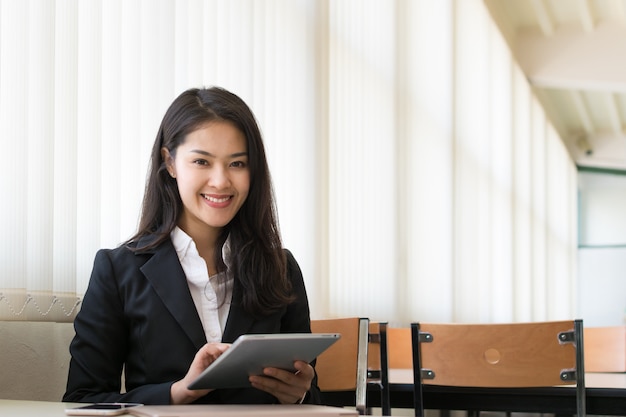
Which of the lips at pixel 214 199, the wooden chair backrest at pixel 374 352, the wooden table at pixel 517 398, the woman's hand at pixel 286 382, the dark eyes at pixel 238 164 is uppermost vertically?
the dark eyes at pixel 238 164

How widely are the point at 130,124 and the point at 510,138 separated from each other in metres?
5.90

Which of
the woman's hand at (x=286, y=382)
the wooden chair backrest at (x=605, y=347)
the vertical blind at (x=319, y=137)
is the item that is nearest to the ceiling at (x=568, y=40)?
the vertical blind at (x=319, y=137)

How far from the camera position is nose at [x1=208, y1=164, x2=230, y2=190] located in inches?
78.1

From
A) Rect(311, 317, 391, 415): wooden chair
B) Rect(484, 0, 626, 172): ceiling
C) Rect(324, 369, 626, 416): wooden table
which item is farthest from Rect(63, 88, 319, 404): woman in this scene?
Rect(484, 0, 626, 172): ceiling

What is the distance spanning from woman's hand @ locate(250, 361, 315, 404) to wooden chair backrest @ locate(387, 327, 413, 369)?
6.64 ft

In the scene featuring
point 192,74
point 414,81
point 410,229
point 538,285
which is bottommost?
point 538,285

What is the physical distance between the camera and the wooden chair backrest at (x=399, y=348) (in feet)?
12.6

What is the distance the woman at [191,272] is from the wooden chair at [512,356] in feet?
2.40

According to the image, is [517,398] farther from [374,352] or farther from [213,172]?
[213,172]

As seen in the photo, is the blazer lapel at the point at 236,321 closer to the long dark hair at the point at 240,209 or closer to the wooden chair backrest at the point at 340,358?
the long dark hair at the point at 240,209

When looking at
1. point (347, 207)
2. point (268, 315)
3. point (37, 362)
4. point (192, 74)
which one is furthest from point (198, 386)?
point (347, 207)

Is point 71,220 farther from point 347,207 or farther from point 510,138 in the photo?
point 510,138

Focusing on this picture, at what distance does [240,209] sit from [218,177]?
0.51 ft

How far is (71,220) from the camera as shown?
2346 millimetres
